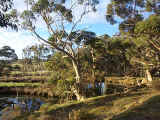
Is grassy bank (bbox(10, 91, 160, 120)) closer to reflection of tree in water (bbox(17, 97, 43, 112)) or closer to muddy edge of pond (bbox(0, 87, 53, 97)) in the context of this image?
reflection of tree in water (bbox(17, 97, 43, 112))

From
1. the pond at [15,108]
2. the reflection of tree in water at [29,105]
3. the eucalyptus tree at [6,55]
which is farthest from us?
the eucalyptus tree at [6,55]

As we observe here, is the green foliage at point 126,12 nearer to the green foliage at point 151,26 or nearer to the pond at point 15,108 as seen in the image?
the green foliage at point 151,26

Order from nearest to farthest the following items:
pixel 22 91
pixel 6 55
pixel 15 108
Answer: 1. pixel 15 108
2. pixel 22 91
3. pixel 6 55

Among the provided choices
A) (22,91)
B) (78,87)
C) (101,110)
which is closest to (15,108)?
(78,87)

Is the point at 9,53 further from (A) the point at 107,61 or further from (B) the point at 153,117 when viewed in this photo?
(B) the point at 153,117

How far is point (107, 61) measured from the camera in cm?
2097

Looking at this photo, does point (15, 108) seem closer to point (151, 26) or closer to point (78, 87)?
point (78, 87)

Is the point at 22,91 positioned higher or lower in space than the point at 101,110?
lower

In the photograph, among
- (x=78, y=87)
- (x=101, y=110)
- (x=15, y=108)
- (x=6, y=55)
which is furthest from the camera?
(x=6, y=55)

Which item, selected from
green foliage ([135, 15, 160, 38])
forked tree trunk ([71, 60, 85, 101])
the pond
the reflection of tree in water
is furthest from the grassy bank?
the reflection of tree in water

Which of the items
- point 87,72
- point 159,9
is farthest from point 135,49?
point 87,72

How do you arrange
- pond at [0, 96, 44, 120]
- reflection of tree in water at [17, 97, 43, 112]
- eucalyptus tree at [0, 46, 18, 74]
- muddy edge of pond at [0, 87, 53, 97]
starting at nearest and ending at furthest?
pond at [0, 96, 44, 120] → reflection of tree in water at [17, 97, 43, 112] → muddy edge of pond at [0, 87, 53, 97] → eucalyptus tree at [0, 46, 18, 74]

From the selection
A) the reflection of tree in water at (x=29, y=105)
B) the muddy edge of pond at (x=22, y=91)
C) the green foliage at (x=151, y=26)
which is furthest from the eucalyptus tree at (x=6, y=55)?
the green foliage at (x=151, y=26)

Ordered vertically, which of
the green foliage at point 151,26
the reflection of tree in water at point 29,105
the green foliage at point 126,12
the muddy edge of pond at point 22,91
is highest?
the green foliage at point 126,12
